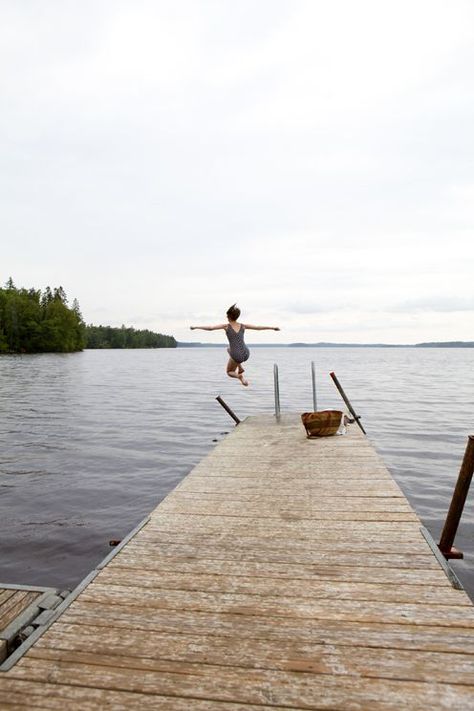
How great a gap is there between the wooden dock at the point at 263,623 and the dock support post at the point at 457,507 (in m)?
1.15

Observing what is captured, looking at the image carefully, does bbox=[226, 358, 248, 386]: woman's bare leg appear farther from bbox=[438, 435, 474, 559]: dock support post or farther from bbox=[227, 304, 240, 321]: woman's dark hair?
bbox=[438, 435, 474, 559]: dock support post

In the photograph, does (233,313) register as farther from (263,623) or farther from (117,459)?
(263,623)

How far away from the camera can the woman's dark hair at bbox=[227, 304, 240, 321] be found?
37.9 feet

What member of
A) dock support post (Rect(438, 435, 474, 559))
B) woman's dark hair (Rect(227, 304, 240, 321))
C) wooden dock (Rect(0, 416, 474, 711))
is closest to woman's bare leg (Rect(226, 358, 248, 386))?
woman's dark hair (Rect(227, 304, 240, 321))

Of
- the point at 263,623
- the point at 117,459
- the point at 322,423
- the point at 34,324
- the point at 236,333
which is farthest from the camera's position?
the point at 34,324

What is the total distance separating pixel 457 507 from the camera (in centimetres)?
690

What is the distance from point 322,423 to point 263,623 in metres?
7.87

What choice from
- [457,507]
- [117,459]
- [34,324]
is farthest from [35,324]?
[457,507]

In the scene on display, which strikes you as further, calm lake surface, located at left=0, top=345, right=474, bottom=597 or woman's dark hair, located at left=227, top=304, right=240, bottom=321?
woman's dark hair, located at left=227, top=304, right=240, bottom=321

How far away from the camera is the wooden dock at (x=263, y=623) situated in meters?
2.92

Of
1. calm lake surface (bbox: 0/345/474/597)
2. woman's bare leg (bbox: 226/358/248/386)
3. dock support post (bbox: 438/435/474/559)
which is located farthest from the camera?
woman's bare leg (bbox: 226/358/248/386)

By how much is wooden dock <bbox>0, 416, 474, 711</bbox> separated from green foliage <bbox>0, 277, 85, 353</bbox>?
347 feet

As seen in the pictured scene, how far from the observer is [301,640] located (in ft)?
11.3

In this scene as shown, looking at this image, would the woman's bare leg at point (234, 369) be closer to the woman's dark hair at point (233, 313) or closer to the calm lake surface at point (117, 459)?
the woman's dark hair at point (233, 313)
